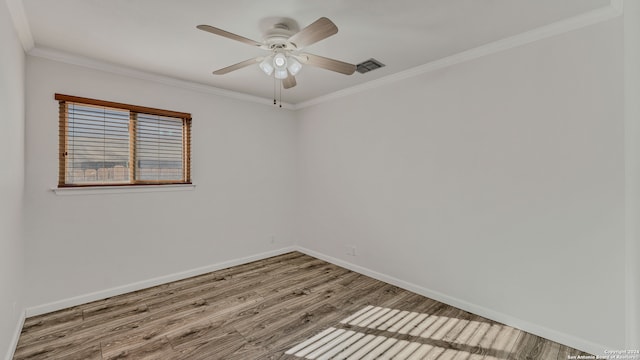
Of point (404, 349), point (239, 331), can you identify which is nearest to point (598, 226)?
point (404, 349)

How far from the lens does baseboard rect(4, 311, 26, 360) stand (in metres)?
1.96

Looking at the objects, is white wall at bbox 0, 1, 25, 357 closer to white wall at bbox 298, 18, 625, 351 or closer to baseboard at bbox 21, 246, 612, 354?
baseboard at bbox 21, 246, 612, 354

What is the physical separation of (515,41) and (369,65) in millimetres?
1266

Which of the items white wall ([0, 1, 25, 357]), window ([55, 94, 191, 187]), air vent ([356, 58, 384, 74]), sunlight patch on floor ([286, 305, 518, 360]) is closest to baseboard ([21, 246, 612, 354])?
sunlight patch on floor ([286, 305, 518, 360])

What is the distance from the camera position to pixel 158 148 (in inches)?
131

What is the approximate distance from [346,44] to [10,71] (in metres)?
2.50

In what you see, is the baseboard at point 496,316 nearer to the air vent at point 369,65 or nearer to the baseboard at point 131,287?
the baseboard at point 131,287

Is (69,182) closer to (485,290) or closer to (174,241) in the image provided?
(174,241)

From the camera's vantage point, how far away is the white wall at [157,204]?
2580 millimetres

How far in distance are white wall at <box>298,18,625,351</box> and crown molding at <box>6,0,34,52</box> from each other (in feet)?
10.3

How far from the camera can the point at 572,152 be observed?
209 centimetres

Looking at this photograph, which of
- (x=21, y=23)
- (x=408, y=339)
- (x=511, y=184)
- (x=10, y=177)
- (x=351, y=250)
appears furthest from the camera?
(x=351, y=250)

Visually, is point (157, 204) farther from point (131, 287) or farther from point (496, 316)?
point (496, 316)

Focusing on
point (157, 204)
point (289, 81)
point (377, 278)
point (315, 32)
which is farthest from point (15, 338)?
point (377, 278)
